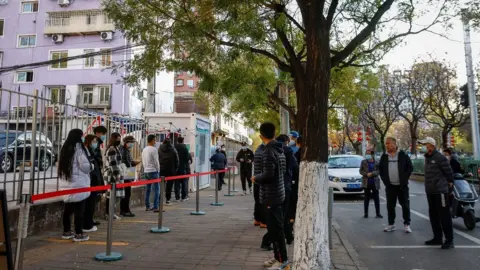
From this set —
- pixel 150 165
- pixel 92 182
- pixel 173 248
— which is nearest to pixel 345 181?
pixel 150 165

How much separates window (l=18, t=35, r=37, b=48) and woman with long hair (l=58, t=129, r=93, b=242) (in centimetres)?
3141

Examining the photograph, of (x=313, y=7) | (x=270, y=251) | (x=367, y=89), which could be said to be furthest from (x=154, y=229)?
(x=367, y=89)

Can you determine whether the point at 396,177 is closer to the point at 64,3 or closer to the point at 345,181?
the point at 345,181

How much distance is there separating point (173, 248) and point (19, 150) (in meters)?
2.97

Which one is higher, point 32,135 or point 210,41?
point 210,41

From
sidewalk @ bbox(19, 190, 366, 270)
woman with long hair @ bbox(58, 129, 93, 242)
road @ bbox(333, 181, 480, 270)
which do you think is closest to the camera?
sidewalk @ bbox(19, 190, 366, 270)

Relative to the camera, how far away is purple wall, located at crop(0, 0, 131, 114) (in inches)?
1226

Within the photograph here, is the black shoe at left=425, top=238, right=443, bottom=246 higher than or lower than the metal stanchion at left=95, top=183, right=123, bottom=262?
lower

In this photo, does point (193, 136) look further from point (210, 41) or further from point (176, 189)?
point (210, 41)

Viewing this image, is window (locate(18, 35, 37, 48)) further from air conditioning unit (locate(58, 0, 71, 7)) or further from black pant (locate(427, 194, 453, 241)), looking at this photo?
black pant (locate(427, 194, 453, 241))

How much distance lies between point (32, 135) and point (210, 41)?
140 inches

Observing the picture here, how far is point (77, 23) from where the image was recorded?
31562mm

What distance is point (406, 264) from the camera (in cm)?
538

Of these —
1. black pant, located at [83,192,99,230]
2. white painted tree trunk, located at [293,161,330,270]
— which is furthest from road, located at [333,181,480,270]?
black pant, located at [83,192,99,230]
